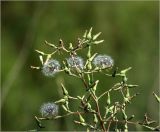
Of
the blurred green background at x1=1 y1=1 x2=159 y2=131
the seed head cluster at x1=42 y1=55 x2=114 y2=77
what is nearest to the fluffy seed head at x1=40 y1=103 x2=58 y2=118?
the seed head cluster at x1=42 y1=55 x2=114 y2=77

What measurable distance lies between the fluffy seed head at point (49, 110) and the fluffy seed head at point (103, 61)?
188mm

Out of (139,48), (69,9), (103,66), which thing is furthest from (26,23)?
(103,66)

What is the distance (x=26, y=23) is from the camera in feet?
44.9

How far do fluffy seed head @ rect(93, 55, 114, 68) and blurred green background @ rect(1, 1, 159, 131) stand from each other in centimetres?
869

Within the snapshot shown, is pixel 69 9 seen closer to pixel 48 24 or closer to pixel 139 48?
pixel 48 24

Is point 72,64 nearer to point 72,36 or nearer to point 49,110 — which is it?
point 49,110

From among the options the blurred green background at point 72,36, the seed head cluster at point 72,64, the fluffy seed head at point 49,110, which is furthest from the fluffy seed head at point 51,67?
the blurred green background at point 72,36

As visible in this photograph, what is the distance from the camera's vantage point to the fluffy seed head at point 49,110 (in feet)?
6.97

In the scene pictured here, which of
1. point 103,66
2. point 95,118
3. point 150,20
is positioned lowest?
point 95,118

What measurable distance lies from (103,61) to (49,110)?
23cm

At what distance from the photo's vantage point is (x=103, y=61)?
2.18m

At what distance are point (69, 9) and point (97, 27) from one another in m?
0.88

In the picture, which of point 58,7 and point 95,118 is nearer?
point 95,118

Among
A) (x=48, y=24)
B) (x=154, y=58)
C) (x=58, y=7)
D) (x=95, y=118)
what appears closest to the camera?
(x=95, y=118)
